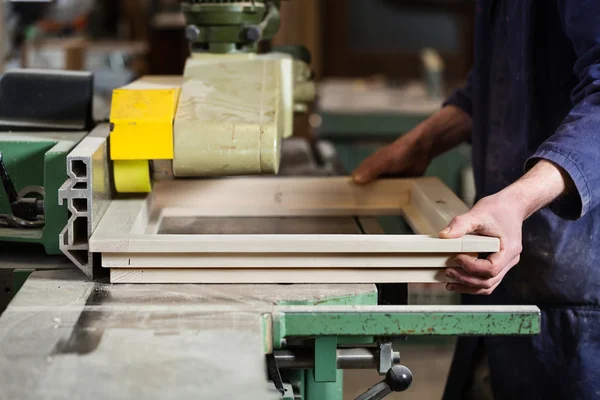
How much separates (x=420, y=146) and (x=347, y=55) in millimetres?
3893

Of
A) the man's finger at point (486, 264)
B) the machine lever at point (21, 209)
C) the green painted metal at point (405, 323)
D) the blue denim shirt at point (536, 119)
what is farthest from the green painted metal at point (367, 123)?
the green painted metal at point (405, 323)

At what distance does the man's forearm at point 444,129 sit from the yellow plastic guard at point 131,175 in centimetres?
70

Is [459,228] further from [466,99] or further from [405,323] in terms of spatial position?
[466,99]

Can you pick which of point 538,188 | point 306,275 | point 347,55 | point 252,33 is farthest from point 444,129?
point 347,55

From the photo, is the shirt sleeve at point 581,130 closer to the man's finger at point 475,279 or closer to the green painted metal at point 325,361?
the man's finger at point 475,279

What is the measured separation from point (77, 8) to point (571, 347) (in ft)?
10.4

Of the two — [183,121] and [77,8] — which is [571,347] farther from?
[77,8]

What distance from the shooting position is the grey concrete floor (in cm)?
289

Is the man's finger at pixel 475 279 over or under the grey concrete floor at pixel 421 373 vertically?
over

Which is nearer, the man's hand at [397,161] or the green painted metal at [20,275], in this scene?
the green painted metal at [20,275]

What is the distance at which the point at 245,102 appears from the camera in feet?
4.84

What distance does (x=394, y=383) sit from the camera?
1.26 m

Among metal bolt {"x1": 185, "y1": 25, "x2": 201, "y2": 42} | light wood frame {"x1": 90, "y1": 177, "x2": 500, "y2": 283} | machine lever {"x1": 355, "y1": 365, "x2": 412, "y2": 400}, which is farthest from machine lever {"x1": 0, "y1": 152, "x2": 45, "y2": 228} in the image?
machine lever {"x1": 355, "y1": 365, "x2": 412, "y2": 400}

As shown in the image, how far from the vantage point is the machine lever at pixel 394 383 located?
1.25 metres
